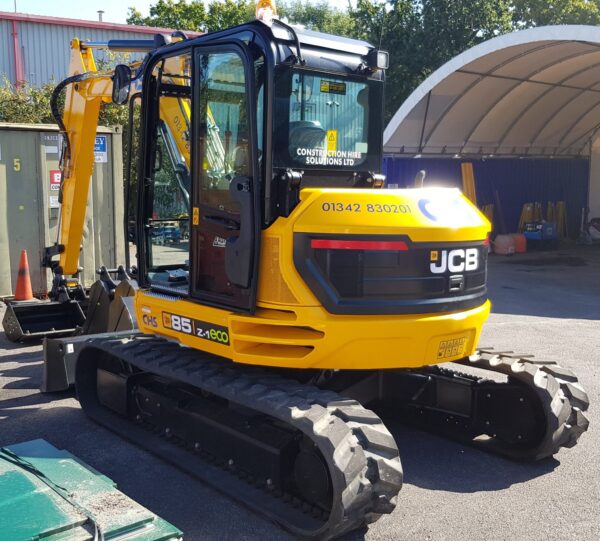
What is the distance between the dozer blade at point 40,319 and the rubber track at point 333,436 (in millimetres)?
3964

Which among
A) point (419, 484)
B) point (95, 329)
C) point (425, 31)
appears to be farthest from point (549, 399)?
point (425, 31)

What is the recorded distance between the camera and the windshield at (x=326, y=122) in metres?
4.66

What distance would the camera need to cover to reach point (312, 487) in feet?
14.7

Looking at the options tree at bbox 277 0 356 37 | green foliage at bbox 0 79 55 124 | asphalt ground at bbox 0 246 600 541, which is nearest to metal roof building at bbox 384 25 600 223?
green foliage at bbox 0 79 55 124

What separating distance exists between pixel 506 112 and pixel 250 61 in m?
15.9

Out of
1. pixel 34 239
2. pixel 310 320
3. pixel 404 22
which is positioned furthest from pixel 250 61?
pixel 404 22

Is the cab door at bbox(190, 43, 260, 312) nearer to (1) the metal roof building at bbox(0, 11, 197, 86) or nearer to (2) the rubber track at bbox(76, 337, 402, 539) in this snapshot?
(2) the rubber track at bbox(76, 337, 402, 539)

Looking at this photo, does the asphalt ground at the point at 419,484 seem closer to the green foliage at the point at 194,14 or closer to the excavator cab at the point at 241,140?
the excavator cab at the point at 241,140

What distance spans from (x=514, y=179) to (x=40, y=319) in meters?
15.4

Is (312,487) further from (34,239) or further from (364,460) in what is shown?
(34,239)

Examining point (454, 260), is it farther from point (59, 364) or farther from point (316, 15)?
point (316, 15)

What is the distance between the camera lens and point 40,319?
8781mm

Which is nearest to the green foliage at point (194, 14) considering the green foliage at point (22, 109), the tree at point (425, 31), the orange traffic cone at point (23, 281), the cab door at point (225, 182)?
the tree at point (425, 31)

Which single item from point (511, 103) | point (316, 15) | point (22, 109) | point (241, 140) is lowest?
point (241, 140)
